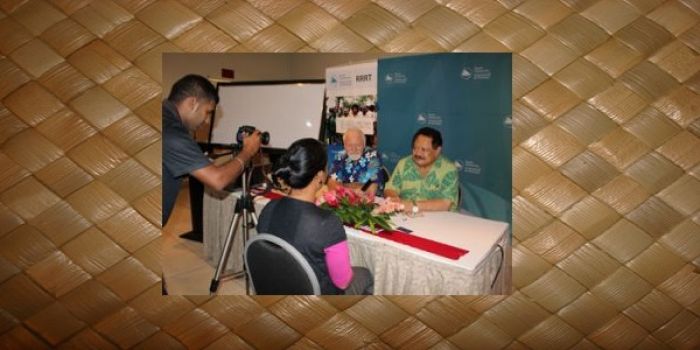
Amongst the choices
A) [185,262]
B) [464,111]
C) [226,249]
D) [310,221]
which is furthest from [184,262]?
[464,111]

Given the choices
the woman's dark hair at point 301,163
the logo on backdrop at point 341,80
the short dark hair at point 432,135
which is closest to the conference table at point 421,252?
the woman's dark hair at point 301,163

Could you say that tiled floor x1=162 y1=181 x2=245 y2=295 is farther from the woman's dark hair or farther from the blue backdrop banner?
the blue backdrop banner

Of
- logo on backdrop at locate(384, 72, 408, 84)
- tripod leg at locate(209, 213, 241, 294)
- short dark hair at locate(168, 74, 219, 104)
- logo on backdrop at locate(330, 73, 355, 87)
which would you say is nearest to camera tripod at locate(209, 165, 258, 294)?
tripod leg at locate(209, 213, 241, 294)

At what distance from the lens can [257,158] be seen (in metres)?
1.45

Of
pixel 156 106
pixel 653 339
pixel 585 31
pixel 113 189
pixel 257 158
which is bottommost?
pixel 653 339

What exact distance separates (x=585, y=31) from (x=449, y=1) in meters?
0.43

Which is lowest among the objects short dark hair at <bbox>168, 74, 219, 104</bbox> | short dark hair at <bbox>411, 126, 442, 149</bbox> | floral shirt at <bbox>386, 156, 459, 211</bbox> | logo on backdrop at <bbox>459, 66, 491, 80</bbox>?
floral shirt at <bbox>386, 156, 459, 211</bbox>

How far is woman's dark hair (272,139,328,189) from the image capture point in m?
1.39

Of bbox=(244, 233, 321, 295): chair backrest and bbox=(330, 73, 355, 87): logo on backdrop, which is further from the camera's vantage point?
bbox=(330, 73, 355, 87): logo on backdrop

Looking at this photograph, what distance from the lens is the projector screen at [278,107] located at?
1.43 metres

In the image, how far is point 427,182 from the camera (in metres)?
1.48

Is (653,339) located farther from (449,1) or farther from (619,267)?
(449,1)

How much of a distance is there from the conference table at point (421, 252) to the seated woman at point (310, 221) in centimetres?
4

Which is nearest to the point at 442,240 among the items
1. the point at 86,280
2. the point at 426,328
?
the point at 426,328
